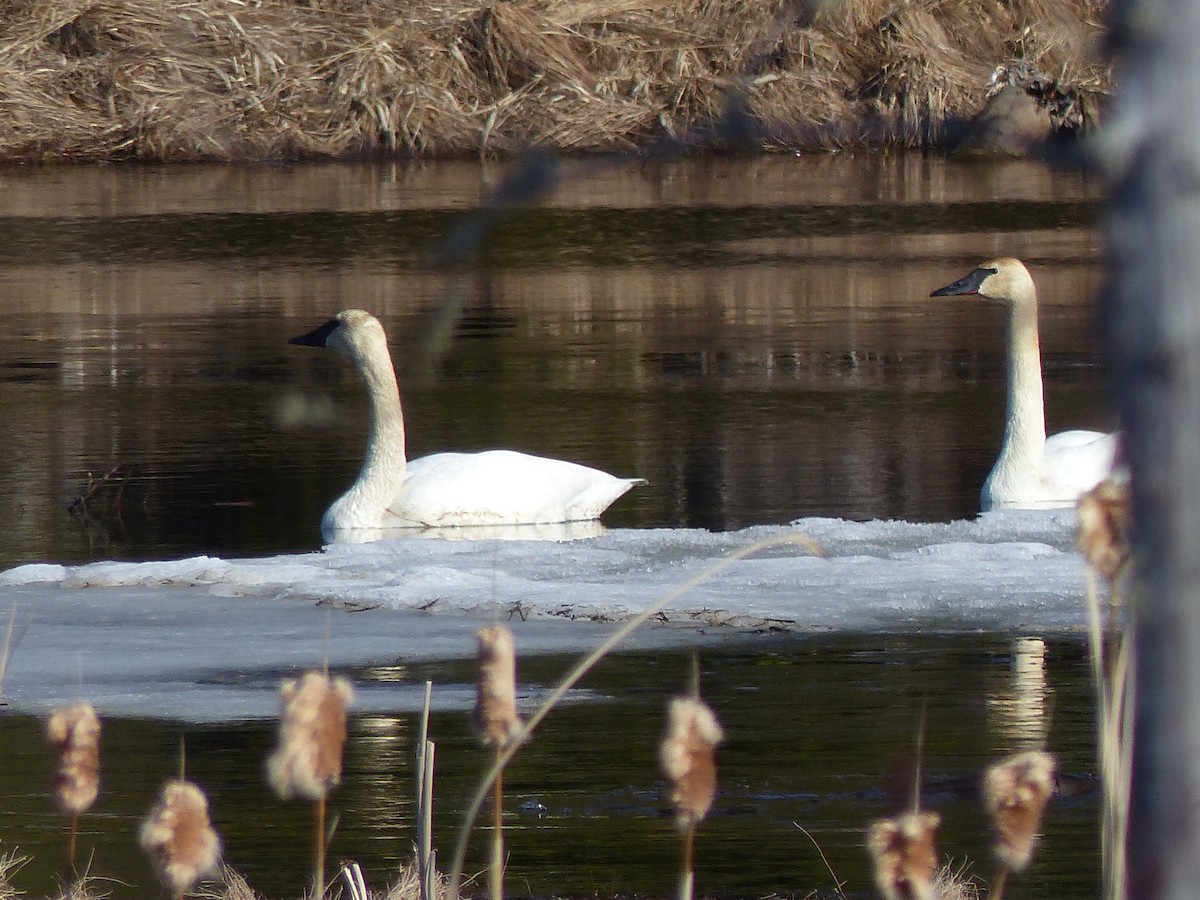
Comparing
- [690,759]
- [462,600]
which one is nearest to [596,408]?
[462,600]

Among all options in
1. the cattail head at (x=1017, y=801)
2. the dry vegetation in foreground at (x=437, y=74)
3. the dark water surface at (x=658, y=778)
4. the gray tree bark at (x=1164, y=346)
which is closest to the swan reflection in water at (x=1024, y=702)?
the dark water surface at (x=658, y=778)

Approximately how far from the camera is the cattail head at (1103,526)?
2.26m

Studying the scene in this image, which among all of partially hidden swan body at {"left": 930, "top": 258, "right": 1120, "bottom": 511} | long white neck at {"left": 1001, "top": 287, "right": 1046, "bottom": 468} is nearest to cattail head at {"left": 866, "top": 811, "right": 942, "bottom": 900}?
partially hidden swan body at {"left": 930, "top": 258, "right": 1120, "bottom": 511}

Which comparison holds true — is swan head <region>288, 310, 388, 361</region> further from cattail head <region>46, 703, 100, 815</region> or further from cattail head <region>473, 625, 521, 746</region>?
cattail head <region>473, 625, 521, 746</region>

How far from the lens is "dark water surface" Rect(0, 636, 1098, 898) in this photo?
467 cm

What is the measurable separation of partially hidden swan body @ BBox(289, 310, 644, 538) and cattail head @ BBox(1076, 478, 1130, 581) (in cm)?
651

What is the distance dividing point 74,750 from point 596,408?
9.42 metres

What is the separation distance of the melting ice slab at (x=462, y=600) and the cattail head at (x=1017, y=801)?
12.1ft

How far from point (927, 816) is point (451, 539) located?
6.31 metres

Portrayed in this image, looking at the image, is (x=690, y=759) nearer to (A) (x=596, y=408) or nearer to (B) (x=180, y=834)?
(B) (x=180, y=834)

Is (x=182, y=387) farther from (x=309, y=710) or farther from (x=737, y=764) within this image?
(x=309, y=710)

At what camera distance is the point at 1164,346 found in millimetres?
1574

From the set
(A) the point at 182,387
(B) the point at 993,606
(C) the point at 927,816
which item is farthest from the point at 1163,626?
(A) the point at 182,387

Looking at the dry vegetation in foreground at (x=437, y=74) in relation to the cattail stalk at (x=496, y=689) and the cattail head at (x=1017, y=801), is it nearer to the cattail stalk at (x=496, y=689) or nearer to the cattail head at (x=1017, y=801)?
the cattail stalk at (x=496, y=689)
